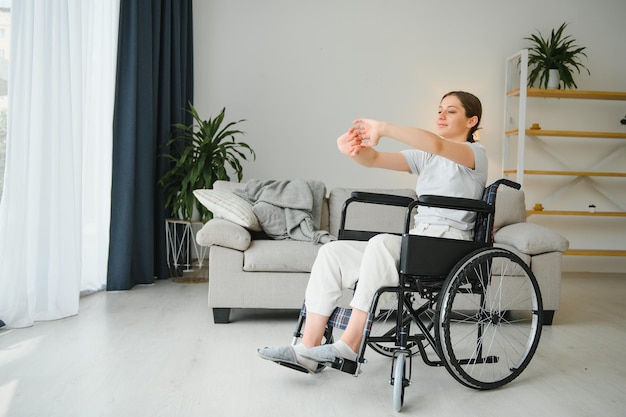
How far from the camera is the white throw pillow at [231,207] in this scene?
3.14m

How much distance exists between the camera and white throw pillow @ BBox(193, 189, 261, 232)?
10.3 ft

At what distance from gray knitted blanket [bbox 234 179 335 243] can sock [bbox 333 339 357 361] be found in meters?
1.28

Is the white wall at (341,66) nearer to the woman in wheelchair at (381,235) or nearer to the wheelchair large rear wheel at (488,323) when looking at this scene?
the wheelchair large rear wheel at (488,323)

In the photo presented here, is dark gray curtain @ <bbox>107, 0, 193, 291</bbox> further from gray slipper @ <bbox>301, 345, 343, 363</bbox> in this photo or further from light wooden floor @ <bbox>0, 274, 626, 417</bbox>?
gray slipper @ <bbox>301, 345, 343, 363</bbox>

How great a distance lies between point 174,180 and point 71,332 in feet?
5.47

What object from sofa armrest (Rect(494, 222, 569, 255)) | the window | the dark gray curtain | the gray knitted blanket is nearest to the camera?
the window

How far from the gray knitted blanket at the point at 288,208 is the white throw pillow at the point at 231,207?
78 millimetres

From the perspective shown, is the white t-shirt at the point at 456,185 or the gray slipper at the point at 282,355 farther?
the white t-shirt at the point at 456,185

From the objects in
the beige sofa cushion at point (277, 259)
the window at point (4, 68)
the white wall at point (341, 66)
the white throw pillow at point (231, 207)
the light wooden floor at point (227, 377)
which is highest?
the white wall at point (341, 66)

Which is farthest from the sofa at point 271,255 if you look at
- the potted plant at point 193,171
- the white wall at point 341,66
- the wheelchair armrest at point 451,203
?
the white wall at point 341,66

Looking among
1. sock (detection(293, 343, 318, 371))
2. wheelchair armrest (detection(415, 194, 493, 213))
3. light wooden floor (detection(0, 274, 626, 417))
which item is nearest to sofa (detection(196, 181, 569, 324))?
light wooden floor (detection(0, 274, 626, 417))

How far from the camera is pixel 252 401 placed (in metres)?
1.90

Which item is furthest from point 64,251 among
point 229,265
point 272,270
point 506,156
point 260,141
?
point 506,156

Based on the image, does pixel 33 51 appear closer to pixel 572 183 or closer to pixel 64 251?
pixel 64 251
